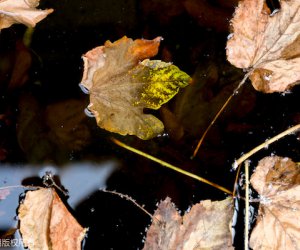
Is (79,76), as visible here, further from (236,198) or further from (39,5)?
(236,198)

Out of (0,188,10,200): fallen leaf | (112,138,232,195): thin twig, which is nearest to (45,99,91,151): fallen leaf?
(112,138,232,195): thin twig

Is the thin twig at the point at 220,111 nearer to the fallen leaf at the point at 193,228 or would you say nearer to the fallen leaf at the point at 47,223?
the fallen leaf at the point at 193,228

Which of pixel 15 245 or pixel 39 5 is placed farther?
pixel 39 5

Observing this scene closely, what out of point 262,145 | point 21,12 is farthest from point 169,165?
point 21,12

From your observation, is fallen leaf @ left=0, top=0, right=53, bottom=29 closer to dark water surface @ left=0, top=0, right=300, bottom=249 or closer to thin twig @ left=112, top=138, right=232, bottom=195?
dark water surface @ left=0, top=0, right=300, bottom=249

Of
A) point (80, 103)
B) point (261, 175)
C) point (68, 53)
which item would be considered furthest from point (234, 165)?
point (68, 53)
